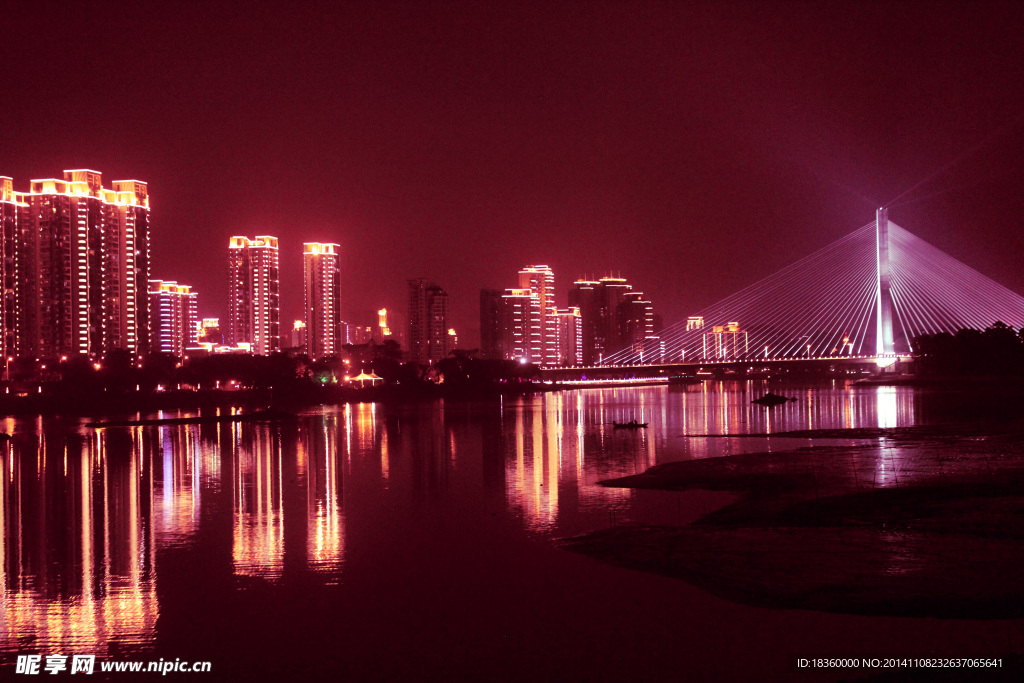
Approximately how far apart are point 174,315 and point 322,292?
21934 millimetres

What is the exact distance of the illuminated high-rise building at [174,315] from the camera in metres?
118

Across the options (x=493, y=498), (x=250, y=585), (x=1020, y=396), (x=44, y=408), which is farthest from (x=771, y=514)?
(x=44, y=408)

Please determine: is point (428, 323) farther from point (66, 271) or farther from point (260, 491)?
point (260, 491)

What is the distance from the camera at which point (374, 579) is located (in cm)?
904

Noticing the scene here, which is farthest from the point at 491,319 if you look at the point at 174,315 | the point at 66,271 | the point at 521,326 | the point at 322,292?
the point at 66,271

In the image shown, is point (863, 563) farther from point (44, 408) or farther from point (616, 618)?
point (44, 408)

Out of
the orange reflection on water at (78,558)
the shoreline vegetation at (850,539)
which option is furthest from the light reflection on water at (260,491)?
the shoreline vegetation at (850,539)

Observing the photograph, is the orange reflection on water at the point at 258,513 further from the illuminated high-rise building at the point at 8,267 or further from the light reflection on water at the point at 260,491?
the illuminated high-rise building at the point at 8,267

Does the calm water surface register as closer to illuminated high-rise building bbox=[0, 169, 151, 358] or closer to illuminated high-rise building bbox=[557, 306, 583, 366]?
illuminated high-rise building bbox=[0, 169, 151, 358]

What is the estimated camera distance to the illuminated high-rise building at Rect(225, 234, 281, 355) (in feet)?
380

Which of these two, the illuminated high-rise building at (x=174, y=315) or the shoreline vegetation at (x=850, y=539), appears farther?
the illuminated high-rise building at (x=174, y=315)

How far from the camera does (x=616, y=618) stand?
7.61 m

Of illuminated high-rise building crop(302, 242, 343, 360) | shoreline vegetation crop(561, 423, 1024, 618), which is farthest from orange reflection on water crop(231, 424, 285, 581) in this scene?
illuminated high-rise building crop(302, 242, 343, 360)

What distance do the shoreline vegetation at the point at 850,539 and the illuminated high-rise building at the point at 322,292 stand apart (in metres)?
105
